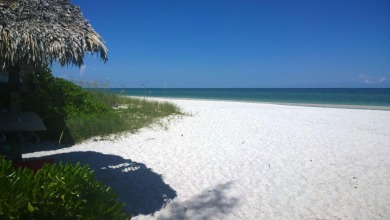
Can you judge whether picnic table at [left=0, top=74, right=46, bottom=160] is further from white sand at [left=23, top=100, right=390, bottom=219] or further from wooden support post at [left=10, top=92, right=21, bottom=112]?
white sand at [left=23, top=100, right=390, bottom=219]

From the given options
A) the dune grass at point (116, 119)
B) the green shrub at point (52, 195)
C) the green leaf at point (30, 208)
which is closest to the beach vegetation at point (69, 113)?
the dune grass at point (116, 119)

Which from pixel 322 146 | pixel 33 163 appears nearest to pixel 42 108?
pixel 33 163

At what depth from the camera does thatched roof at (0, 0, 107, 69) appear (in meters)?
2.93

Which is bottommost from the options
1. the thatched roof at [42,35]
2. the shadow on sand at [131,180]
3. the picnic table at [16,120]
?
the shadow on sand at [131,180]

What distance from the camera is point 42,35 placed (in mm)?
3090

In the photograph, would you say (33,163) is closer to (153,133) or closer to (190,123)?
(153,133)

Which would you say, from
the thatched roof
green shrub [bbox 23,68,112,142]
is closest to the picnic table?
the thatched roof

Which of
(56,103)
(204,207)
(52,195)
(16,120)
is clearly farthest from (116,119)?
(52,195)

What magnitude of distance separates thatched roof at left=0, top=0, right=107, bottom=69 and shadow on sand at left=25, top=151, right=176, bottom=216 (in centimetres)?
182

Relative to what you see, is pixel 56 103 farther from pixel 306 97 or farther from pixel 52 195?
pixel 306 97

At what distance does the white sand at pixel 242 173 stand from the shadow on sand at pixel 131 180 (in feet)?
0.04

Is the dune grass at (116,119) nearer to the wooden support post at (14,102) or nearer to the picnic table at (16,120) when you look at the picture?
the picnic table at (16,120)

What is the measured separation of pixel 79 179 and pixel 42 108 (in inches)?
198

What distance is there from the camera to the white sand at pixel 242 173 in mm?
3389
